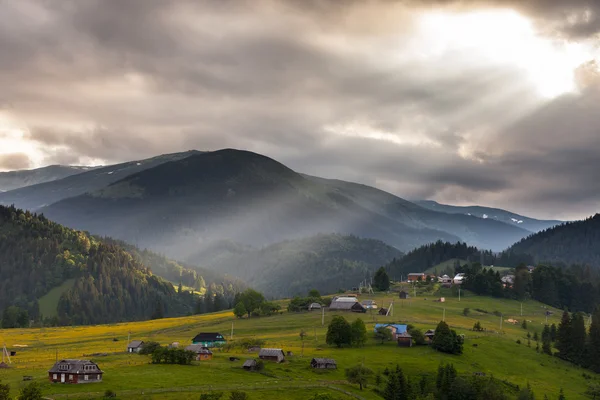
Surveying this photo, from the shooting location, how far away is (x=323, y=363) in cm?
11719

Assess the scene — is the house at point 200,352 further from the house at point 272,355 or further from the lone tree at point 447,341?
the lone tree at point 447,341

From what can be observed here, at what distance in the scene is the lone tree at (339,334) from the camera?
14100cm

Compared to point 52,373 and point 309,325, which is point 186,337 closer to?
point 309,325

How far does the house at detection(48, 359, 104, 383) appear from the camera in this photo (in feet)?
329

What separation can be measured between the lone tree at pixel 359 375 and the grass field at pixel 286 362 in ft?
5.40

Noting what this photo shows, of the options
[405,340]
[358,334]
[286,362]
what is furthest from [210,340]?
[405,340]

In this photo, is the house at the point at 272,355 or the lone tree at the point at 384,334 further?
the lone tree at the point at 384,334

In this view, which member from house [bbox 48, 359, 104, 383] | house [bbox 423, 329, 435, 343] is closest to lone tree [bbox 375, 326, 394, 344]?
house [bbox 423, 329, 435, 343]

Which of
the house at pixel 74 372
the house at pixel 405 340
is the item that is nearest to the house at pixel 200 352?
the house at pixel 74 372

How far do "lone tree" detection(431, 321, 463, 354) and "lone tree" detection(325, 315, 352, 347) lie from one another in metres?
21.3

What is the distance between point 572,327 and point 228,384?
10731 centimetres

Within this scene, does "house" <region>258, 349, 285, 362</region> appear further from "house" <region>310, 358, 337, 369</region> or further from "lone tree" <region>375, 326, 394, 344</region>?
"lone tree" <region>375, 326, 394, 344</region>

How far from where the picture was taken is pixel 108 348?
5906 inches

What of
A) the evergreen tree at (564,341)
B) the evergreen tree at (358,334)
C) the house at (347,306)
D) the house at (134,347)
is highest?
the house at (347,306)
